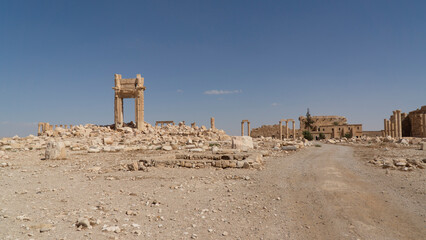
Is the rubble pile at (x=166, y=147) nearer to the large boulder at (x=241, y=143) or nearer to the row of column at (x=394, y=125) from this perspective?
the large boulder at (x=241, y=143)

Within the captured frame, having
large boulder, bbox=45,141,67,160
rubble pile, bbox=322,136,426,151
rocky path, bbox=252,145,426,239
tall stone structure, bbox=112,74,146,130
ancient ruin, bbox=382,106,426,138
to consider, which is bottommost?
rocky path, bbox=252,145,426,239

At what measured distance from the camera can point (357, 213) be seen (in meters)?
4.69

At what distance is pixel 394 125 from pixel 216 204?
4219 cm

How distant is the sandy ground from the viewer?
391 cm

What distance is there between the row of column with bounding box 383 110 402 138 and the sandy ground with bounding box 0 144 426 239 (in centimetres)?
3206

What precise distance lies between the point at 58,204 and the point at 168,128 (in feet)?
77.7

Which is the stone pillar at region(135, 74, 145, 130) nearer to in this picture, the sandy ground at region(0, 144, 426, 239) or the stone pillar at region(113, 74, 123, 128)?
the stone pillar at region(113, 74, 123, 128)

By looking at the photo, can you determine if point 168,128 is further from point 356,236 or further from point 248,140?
point 356,236

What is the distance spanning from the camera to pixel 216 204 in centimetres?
525

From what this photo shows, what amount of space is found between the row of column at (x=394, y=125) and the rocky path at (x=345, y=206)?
1280 inches

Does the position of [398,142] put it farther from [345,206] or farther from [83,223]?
[83,223]

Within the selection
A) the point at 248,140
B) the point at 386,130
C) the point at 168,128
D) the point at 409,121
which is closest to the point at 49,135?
the point at 168,128

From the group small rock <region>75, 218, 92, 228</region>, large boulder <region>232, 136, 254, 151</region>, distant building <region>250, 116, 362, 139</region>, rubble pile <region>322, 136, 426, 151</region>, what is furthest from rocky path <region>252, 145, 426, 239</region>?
distant building <region>250, 116, 362, 139</region>

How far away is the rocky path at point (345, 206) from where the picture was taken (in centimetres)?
399
